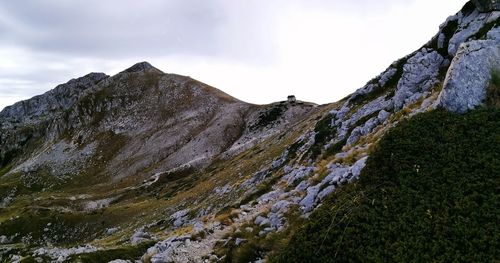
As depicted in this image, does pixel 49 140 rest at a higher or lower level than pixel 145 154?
higher

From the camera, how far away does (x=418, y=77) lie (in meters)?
31.9

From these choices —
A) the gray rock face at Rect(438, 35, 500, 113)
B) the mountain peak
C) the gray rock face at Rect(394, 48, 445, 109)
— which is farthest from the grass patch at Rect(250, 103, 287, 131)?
the gray rock face at Rect(438, 35, 500, 113)

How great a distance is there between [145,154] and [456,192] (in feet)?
358

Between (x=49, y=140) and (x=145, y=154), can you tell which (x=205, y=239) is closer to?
(x=145, y=154)

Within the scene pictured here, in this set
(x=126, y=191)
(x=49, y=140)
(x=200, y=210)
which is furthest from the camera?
(x=49, y=140)

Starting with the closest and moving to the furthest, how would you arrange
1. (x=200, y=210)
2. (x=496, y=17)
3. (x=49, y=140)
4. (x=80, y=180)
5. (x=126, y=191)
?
(x=496, y=17) → (x=200, y=210) → (x=126, y=191) → (x=80, y=180) → (x=49, y=140)

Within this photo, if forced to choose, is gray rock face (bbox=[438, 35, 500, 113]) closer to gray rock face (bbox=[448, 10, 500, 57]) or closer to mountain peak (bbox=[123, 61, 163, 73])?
gray rock face (bbox=[448, 10, 500, 57])

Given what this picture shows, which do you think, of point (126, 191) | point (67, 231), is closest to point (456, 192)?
point (67, 231)

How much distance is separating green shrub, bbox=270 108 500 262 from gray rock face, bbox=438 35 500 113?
122 cm

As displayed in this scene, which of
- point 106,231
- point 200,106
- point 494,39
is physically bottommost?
point 106,231

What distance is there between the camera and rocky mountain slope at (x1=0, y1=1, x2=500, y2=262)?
24.2 m

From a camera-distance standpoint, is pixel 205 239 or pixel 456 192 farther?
pixel 205 239

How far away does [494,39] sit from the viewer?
87.2ft

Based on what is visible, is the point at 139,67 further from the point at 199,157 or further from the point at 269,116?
the point at 199,157
